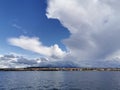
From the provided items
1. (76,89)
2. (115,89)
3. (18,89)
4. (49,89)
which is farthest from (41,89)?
(115,89)

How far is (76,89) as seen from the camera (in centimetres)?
11069

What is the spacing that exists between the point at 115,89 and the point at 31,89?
148 feet

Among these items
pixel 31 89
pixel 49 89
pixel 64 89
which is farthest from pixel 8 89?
pixel 64 89

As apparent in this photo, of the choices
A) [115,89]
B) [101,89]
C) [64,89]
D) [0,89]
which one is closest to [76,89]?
[64,89]

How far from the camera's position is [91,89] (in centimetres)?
10738

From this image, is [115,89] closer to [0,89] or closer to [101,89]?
[101,89]

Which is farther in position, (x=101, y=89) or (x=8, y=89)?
(x=8, y=89)

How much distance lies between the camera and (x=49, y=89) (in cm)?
11312

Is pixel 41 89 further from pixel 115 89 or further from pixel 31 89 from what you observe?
pixel 115 89

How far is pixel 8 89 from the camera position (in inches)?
4491

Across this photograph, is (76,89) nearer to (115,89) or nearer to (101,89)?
(101,89)

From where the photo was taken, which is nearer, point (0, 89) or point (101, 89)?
point (101, 89)

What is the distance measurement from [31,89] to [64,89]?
18.0m

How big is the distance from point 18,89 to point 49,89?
1688 centimetres
